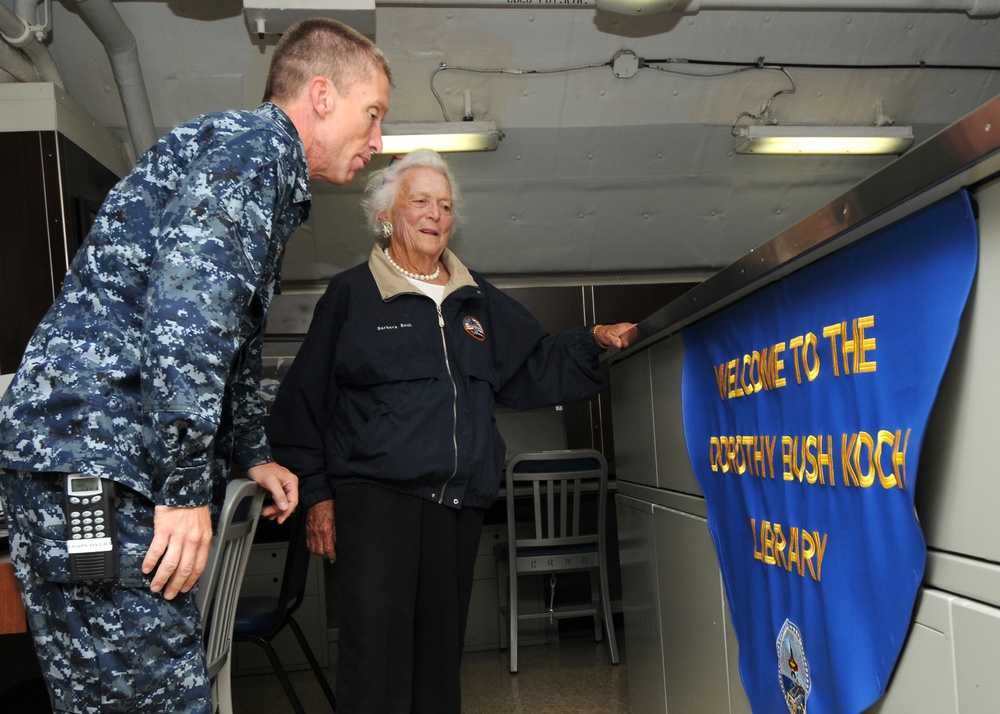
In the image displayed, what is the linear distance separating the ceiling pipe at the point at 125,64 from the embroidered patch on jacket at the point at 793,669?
3.13 metres

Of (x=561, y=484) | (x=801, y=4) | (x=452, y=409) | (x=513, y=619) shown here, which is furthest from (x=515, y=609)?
(x=801, y=4)

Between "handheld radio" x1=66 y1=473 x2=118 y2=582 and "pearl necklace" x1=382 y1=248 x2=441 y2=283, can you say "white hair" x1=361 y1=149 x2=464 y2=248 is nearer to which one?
"pearl necklace" x1=382 y1=248 x2=441 y2=283

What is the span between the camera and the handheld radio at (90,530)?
101 centimetres

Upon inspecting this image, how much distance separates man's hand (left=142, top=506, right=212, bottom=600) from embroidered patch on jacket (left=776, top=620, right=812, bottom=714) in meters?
0.90

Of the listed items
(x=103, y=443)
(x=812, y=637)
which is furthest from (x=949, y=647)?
(x=103, y=443)

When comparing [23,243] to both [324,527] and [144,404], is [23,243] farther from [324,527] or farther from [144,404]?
[144,404]

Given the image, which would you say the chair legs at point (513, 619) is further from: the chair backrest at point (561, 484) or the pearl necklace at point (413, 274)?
the pearl necklace at point (413, 274)

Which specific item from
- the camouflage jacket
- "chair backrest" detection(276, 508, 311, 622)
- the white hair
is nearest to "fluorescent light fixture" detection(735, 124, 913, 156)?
the white hair

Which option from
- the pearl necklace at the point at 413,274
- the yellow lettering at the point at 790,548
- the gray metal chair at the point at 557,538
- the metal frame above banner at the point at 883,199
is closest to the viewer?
the metal frame above banner at the point at 883,199

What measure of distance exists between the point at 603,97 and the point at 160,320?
3475mm

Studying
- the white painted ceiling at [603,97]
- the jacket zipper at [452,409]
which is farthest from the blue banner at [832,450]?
the white painted ceiling at [603,97]

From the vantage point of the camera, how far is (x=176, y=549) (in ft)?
3.44

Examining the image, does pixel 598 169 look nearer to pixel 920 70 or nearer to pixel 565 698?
pixel 920 70

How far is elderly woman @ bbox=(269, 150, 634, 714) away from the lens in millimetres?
1869
